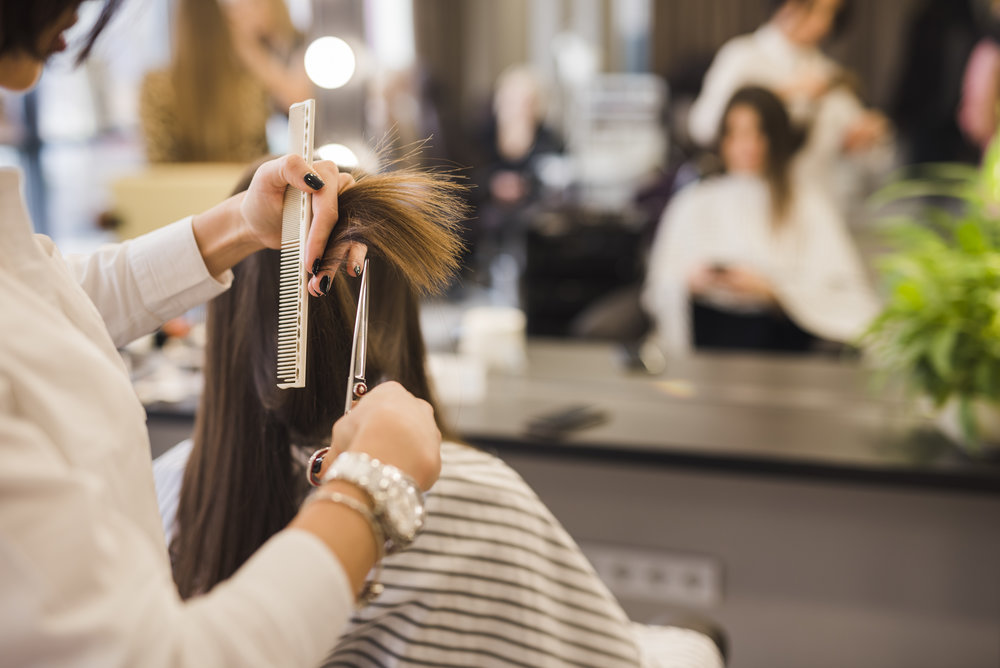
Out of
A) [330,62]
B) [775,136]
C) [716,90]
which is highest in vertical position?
[330,62]

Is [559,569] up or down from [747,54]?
down

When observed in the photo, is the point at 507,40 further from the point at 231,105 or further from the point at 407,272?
the point at 407,272

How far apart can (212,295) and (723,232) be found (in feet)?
4.35

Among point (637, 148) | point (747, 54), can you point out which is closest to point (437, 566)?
point (637, 148)

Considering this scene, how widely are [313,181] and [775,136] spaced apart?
1372 mm

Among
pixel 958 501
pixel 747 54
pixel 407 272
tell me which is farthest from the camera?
pixel 747 54

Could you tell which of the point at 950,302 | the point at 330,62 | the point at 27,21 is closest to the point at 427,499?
the point at 27,21

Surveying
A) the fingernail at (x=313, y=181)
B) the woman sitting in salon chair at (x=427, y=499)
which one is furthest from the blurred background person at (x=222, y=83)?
the fingernail at (x=313, y=181)

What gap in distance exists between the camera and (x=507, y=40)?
5.91ft

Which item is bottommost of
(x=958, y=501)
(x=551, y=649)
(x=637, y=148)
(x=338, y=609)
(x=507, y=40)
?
(x=958, y=501)

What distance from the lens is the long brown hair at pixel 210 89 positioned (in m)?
1.78

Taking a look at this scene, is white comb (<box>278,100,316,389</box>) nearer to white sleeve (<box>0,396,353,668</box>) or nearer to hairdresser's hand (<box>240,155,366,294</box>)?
hairdresser's hand (<box>240,155,366,294</box>)

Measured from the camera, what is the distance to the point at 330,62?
2.01 metres

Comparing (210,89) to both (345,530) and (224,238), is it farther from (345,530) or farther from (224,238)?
(345,530)
